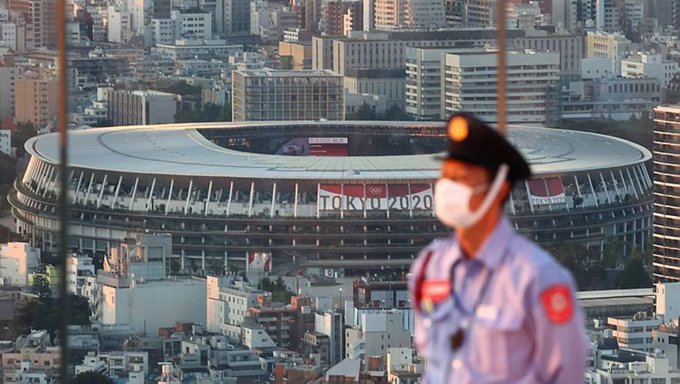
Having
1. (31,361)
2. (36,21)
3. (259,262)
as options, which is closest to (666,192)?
(259,262)

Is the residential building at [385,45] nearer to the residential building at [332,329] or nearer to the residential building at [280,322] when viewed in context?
the residential building at [280,322]

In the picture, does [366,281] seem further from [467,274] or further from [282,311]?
[467,274]

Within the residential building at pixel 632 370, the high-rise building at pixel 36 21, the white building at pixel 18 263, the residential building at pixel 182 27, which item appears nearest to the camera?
the residential building at pixel 632 370

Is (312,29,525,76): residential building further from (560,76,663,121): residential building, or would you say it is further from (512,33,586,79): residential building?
(560,76,663,121): residential building

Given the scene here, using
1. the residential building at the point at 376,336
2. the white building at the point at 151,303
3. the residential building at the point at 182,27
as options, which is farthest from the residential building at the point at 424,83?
the residential building at the point at 376,336

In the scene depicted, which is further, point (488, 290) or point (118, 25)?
point (118, 25)

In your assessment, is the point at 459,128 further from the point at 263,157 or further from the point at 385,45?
the point at 385,45
